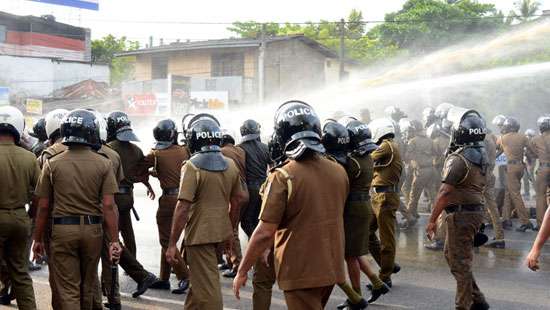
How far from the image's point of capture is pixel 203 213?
546 cm

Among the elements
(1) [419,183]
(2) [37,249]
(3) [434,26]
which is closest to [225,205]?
(2) [37,249]

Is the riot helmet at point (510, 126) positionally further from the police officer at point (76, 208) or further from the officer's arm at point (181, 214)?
the police officer at point (76, 208)

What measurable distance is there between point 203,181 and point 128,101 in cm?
3063

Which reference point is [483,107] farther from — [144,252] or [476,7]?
[144,252]

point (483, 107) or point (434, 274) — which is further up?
point (483, 107)

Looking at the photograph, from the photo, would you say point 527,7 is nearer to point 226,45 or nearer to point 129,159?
point 226,45

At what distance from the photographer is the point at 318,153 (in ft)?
13.7

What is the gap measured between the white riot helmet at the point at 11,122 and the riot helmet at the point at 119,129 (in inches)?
53.3

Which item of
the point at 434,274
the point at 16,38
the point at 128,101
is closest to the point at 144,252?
the point at 434,274

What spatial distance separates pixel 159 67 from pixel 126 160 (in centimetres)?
3107

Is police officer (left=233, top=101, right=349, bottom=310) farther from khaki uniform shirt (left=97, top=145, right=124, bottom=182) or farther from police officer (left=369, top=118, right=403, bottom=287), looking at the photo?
police officer (left=369, top=118, right=403, bottom=287)

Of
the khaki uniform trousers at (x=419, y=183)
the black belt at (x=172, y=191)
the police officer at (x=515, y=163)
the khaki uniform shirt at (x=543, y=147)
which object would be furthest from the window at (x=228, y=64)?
the black belt at (x=172, y=191)

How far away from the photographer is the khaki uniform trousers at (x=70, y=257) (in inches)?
200

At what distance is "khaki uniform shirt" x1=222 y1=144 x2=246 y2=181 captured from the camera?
8.11m
